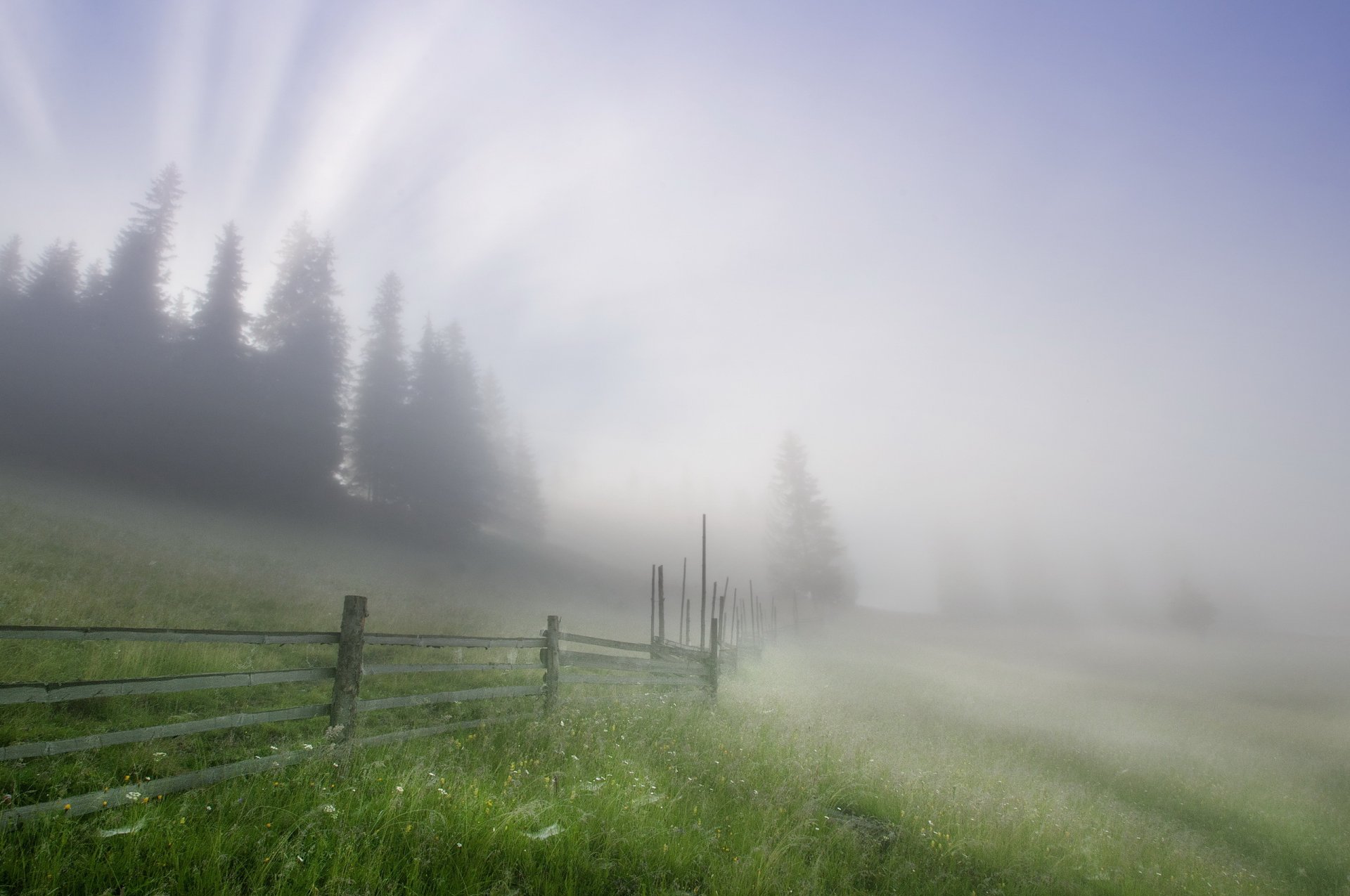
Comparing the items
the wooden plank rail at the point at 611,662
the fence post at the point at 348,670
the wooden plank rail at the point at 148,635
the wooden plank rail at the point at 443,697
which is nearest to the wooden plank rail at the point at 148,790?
the fence post at the point at 348,670

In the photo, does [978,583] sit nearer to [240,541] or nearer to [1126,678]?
[1126,678]

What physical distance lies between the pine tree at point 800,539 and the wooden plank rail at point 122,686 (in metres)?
46.0

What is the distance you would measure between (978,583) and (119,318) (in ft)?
281

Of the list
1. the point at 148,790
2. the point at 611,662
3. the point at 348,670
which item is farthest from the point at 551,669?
the point at 148,790

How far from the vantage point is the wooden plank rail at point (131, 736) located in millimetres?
3627

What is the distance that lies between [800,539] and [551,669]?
44616mm

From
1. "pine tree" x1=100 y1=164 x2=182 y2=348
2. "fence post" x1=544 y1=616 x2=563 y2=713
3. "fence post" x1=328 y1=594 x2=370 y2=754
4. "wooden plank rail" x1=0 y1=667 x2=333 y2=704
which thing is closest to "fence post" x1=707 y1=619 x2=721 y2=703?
"fence post" x1=544 y1=616 x2=563 y2=713

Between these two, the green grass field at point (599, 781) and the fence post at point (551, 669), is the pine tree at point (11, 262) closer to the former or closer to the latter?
the green grass field at point (599, 781)

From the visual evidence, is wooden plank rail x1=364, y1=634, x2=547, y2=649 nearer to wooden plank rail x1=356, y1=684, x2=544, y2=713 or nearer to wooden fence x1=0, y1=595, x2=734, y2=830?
wooden fence x1=0, y1=595, x2=734, y2=830

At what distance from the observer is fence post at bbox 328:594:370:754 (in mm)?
5629

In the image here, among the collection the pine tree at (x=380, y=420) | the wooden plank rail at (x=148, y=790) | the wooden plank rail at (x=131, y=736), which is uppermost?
the pine tree at (x=380, y=420)

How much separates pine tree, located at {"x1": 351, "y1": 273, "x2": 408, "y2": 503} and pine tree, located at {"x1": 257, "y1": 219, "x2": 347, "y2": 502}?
1425mm

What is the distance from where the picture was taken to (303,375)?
109ft

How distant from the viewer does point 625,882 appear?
4266mm
